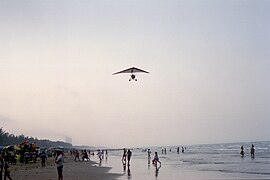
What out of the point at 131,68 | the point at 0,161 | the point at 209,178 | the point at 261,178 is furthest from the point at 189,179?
the point at 0,161

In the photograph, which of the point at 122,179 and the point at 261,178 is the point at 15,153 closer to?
the point at 122,179

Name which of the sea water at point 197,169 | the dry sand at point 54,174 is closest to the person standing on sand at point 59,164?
the dry sand at point 54,174

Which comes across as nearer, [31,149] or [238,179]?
[238,179]

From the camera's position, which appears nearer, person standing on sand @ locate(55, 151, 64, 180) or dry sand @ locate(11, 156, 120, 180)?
person standing on sand @ locate(55, 151, 64, 180)

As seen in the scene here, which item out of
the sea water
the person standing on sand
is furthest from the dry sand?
the person standing on sand

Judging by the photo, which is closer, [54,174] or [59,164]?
[59,164]

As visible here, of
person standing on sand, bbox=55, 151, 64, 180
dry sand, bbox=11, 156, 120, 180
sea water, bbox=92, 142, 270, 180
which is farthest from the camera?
sea water, bbox=92, 142, 270, 180

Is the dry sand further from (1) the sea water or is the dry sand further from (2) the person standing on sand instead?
(2) the person standing on sand

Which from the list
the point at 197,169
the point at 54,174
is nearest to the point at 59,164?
the point at 54,174

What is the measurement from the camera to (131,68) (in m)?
20.8

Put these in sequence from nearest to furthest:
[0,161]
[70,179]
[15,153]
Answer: [0,161], [70,179], [15,153]

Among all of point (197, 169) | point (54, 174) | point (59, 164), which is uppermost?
point (59, 164)

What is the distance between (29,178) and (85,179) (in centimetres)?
314

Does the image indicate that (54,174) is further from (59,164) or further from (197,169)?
(197,169)
